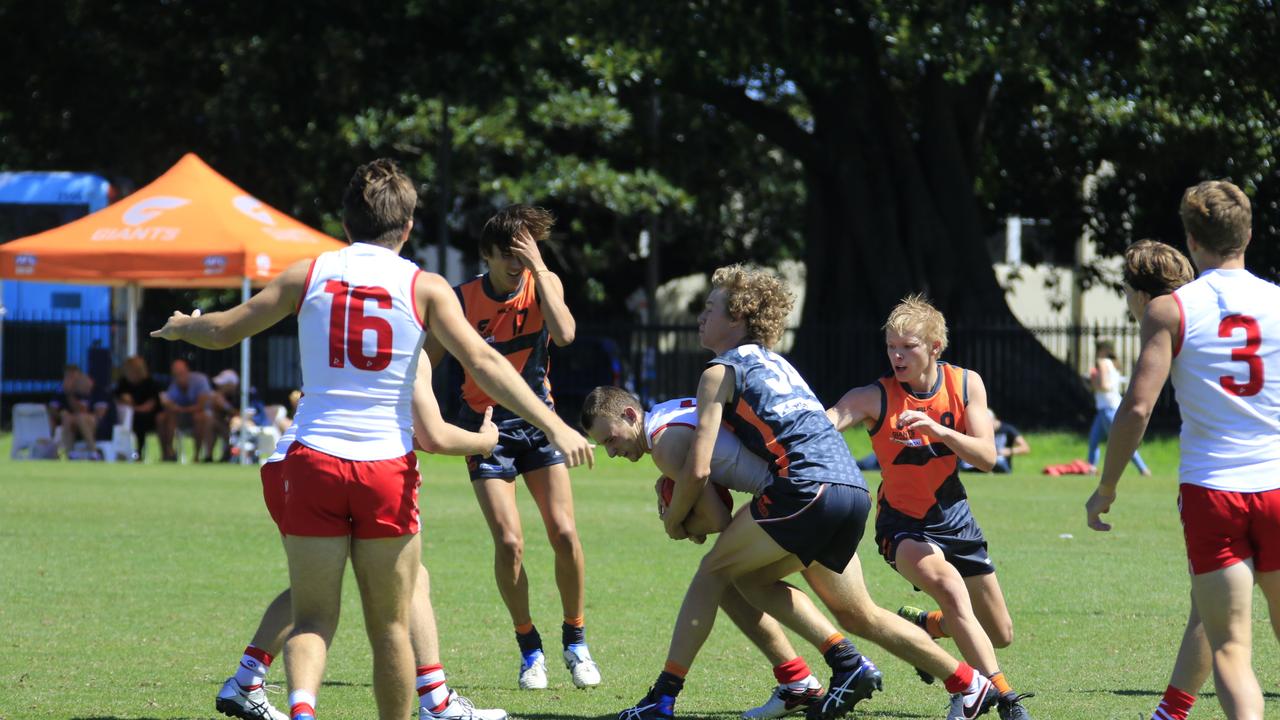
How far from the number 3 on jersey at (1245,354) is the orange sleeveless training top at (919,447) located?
1.45 meters

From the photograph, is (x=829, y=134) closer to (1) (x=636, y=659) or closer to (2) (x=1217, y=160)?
(2) (x=1217, y=160)

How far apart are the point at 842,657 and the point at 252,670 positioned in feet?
7.14

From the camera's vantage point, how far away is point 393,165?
499 cm

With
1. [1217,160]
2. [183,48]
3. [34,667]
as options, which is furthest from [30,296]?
[34,667]

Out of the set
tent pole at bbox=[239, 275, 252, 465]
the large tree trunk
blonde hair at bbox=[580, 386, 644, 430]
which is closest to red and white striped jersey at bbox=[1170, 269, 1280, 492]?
blonde hair at bbox=[580, 386, 644, 430]

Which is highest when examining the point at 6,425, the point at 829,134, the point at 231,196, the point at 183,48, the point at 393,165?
the point at 183,48

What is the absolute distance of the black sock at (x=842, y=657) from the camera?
5.99 meters

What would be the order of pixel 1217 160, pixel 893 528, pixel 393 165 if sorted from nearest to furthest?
pixel 393 165 < pixel 893 528 < pixel 1217 160

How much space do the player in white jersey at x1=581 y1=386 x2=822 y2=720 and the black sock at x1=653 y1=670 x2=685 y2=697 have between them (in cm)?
37

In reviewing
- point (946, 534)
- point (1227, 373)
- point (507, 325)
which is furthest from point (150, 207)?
point (1227, 373)

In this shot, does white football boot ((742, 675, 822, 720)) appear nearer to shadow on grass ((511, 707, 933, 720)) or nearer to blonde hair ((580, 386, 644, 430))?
shadow on grass ((511, 707, 933, 720))

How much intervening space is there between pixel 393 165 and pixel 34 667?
3.42 m

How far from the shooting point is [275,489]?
5125mm

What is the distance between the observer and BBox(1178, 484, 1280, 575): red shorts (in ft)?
15.6
